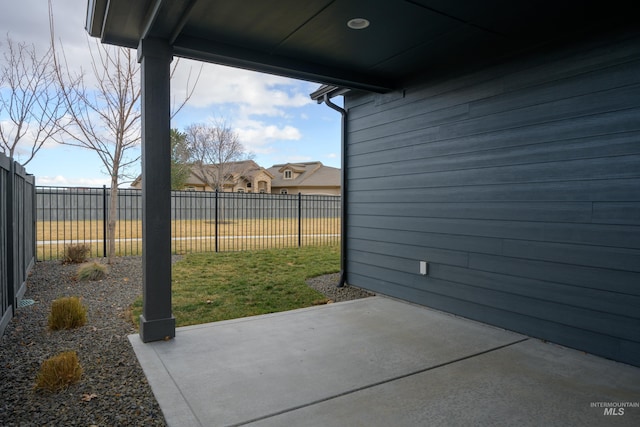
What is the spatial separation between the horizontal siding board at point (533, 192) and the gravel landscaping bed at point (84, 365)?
65.7 inches

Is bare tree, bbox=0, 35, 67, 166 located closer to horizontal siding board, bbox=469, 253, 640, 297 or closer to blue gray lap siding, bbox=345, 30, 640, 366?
blue gray lap siding, bbox=345, 30, 640, 366

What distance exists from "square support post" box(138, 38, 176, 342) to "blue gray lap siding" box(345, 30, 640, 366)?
278 centimetres

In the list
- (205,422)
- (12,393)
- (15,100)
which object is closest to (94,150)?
(15,100)

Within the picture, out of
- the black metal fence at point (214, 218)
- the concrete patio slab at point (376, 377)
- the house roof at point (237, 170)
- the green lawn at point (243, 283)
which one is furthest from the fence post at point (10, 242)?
the house roof at point (237, 170)

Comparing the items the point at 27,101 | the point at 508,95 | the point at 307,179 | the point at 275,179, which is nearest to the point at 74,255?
the point at 27,101

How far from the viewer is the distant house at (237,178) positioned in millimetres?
24141

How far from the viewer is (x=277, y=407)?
7.27ft

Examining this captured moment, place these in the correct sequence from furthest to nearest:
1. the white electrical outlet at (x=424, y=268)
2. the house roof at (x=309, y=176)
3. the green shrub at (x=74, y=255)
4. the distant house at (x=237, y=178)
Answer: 1. the house roof at (x=309, y=176)
2. the distant house at (x=237, y=178)
3. the green shrub at (x=74, y=255)
4. the white electrical outlet at (x=424, y=268)

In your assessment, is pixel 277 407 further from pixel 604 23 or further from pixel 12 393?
pixel 604 23

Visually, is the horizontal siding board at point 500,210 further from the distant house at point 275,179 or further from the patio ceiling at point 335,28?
the distant house at point 275,179

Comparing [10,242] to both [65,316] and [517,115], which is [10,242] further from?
[517,115]

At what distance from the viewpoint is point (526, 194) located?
343 centimetres

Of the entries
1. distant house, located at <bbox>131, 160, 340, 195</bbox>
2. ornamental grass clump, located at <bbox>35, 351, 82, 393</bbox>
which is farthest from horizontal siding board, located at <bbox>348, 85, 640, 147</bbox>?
distant house, located at <bbox>131, 160, 340, 195</bbox>

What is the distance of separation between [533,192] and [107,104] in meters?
7.00
